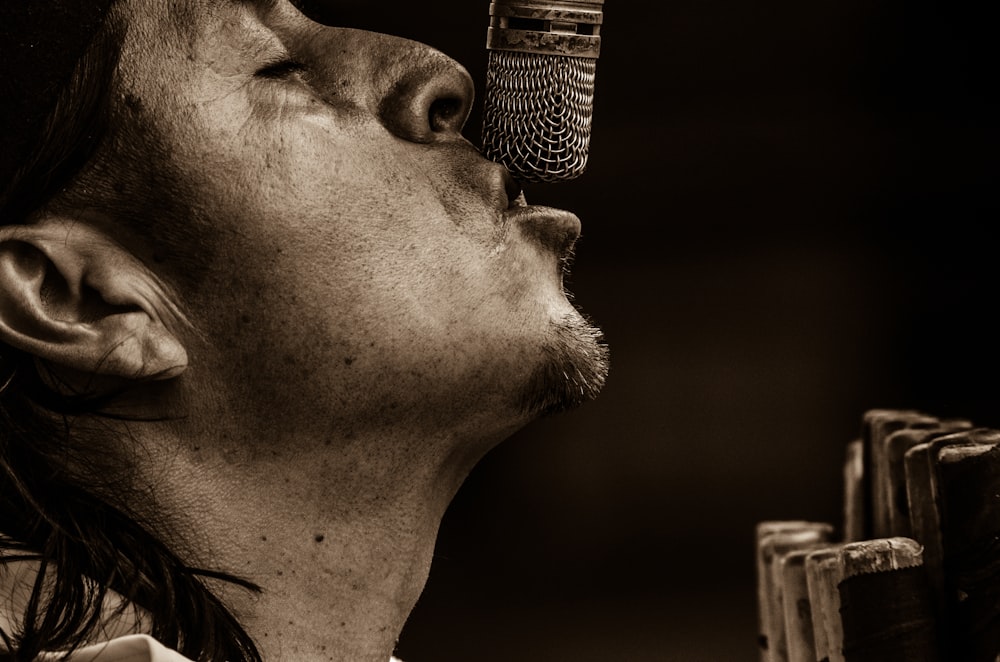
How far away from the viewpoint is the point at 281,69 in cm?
136

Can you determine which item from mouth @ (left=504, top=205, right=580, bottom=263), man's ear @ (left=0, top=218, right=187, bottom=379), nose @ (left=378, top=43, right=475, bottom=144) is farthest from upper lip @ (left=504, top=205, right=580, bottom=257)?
man's ear @ (left=0, top=218, right=187, bottom=379)

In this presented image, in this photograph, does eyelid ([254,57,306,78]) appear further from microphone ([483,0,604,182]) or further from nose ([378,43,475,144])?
microphone ([483,0,604,182])

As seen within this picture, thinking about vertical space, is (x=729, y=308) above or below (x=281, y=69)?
below

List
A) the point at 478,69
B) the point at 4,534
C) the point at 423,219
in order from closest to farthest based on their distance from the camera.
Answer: the point at 4,534, the point at 423,219, the point at 478,69

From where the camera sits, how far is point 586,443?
131 inches

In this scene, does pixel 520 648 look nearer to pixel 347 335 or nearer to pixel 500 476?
pixel 500 476

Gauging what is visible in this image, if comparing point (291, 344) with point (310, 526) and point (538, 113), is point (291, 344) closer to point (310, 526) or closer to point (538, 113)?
point (310, 526)

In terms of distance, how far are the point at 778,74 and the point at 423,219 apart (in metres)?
2.10

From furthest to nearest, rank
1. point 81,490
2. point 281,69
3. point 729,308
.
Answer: point 729,308 < point 281,69 < point 81,490

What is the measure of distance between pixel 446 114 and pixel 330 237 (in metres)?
0.21

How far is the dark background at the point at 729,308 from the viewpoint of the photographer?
3.22 meters

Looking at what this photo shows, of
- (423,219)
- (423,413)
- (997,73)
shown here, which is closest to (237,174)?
(423,219)

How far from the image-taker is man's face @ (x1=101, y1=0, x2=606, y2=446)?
50.4 inches

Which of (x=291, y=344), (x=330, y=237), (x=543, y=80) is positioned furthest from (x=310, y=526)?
(x=543, y=80)
